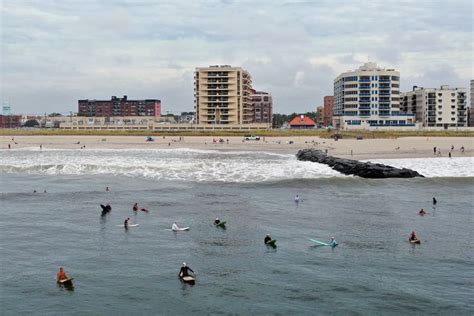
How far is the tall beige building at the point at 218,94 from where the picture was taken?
184m

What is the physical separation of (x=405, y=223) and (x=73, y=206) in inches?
1046

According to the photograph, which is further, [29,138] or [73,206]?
[29,138]

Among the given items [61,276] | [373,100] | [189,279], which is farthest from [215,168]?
[373,100]

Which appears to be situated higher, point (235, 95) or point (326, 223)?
point (235, 95)

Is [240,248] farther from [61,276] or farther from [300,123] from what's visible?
[300,123]

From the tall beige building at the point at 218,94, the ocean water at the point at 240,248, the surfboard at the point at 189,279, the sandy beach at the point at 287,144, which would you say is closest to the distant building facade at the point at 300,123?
the tall beige building at the point at 218,94

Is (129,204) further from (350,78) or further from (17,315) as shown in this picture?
(350,78)

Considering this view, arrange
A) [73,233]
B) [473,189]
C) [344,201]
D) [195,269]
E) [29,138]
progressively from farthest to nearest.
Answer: [29,138] < [473,189] < [344,201] < [73,233] < [195,269]

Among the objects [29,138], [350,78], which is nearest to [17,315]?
[29,138]

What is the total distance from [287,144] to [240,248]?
299ft

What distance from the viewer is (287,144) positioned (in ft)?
402

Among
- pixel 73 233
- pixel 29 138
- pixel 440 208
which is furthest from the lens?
pixel 29 138

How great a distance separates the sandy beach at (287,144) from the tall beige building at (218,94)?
41.9 m

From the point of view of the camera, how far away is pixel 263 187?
2251 inches
